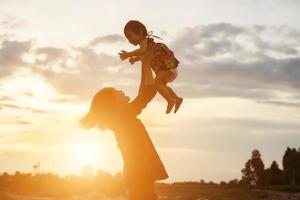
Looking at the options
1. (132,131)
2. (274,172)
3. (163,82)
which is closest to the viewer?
(132,131)

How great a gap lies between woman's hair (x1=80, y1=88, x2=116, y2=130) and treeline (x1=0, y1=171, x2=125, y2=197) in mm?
23000

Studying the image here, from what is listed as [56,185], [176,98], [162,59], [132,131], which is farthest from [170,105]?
[56,185]

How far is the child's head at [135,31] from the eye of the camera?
8062 millimetres

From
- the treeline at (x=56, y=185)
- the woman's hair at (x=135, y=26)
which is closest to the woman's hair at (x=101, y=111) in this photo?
the woman's hair at (x=135, y=26)

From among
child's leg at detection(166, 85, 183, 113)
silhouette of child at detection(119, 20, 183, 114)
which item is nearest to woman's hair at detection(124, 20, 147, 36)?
silhouette of child at detection(119, 20, 183, 114)

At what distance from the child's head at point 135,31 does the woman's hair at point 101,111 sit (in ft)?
2.91

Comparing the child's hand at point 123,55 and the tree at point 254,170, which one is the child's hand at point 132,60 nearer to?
the child's hand at point 123,55

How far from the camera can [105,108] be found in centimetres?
768

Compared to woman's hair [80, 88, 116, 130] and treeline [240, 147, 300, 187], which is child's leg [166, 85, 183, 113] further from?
treeline [240, 147, 300, 187]

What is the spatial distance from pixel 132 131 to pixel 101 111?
2.02 feet

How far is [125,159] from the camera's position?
7316mm

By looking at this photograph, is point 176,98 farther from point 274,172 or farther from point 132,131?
point 274,172

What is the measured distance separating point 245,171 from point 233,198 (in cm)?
→ 6279

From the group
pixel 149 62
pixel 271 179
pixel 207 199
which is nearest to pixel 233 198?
pixel 207 199
